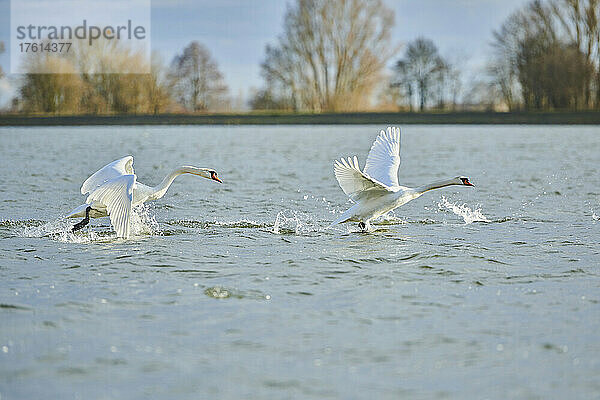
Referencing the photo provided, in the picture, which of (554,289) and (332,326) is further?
(554,289)

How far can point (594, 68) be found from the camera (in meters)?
61.1

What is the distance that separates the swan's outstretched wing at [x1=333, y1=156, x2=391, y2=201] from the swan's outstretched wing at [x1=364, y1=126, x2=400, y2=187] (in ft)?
3.54

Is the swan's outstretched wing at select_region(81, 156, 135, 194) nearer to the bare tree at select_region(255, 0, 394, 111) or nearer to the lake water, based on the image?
the lake water

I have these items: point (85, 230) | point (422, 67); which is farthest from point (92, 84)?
point (85, 230)

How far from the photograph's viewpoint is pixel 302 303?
7.55 metres

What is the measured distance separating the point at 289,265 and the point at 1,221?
238 inches

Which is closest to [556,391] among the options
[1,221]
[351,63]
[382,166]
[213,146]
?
[382,166]

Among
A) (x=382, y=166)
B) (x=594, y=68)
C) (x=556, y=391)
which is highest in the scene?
(x=594, y=68)

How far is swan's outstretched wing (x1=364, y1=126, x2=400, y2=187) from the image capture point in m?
12.5

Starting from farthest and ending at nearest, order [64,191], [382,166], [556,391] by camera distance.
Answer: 1. [64,191]
2. [382,166]
3. [556,391]

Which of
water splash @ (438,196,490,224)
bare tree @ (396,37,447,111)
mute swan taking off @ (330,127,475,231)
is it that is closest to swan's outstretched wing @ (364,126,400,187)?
mute swan taking off @ (330,127,475,231)

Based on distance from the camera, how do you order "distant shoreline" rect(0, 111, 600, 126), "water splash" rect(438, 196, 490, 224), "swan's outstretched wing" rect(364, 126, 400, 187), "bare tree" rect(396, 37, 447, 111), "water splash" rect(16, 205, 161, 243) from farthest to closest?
"bare tree" rect(396, 37, 447, 111) < "distant shoreline" rect(0, 111, 600, 126) < "water splash" rect(438, 196, 490, 224) < "swan's outstretched wing" rect(364, 126, 400, 187) < "water splash" rect(16, 205, 161, 243)

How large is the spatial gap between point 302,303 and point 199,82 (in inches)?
3384

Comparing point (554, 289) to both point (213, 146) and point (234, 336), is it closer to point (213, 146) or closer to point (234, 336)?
point (234, 336)
